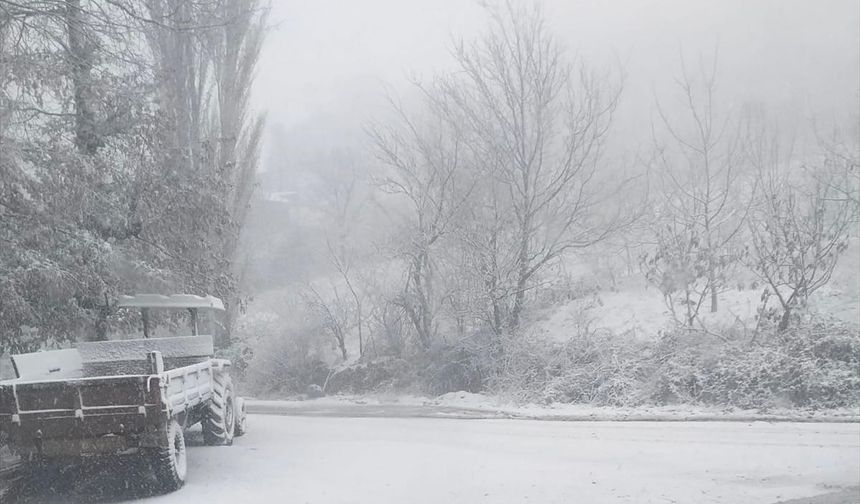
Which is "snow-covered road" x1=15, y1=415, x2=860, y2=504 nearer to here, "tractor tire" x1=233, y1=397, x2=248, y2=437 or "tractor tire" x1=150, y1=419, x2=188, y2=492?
"tractor tire" x1=150, y1=419, x2=188, y2=492

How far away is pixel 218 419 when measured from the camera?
32.0ft

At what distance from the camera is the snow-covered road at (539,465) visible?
6566 millimetres

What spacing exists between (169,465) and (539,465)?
12.7ft

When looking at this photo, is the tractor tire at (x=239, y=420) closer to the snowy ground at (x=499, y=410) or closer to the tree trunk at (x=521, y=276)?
the snowy ground at (x=499, y=410)

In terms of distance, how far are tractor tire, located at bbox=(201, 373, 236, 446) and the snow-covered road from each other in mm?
278

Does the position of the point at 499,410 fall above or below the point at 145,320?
below

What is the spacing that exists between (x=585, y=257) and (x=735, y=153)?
4652mm

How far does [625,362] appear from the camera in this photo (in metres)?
14.7

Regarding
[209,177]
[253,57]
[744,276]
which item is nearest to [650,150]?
[744,276]

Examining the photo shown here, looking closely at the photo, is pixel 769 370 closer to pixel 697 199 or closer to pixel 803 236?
pixel 803 236

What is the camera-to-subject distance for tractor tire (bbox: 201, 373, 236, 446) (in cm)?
970

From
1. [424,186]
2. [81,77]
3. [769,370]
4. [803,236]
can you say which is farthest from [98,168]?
[803,236]

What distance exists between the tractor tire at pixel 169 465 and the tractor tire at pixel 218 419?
7.74ft

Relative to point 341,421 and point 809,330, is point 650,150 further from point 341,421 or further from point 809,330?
point 341,421
